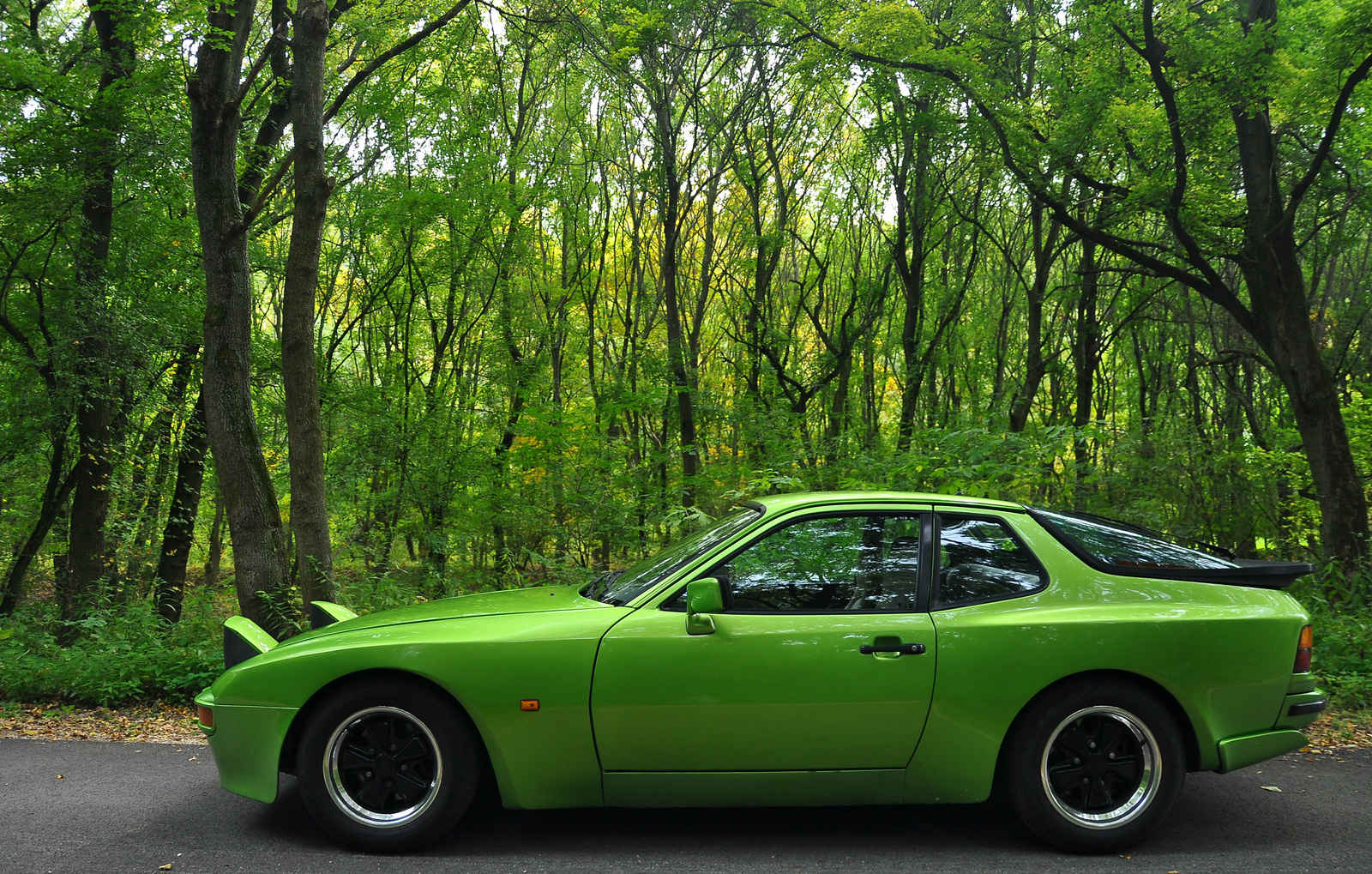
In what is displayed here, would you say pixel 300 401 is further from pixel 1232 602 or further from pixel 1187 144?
pixel 1187 144

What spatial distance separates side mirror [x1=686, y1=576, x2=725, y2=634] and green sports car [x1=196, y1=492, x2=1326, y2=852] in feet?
0.06

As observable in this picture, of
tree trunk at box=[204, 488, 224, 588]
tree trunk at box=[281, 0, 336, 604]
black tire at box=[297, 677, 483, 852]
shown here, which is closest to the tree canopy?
tree trunk at box=[281, 0, 336, 604]

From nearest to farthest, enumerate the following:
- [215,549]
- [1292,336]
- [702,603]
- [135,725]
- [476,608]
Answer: [702,603] → [476,608] → [135,725] → [1292,336] → [215,549]

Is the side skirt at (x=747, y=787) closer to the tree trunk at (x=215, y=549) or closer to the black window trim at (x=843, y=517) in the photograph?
the black window trim at (x=843, y=517)

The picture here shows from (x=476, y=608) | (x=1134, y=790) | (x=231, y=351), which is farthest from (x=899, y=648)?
(x=231, y=351)

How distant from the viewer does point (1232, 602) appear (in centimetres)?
344

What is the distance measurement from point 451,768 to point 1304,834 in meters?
3.69

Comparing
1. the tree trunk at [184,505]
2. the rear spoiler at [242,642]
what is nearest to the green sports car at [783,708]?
the rear spoiler at [242,642]

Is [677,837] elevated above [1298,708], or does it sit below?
below

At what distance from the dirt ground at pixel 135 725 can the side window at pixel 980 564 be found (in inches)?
108

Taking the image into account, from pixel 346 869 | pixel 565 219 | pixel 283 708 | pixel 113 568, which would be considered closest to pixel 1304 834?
pixel 346 869

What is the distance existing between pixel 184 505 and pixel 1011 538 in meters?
12.0

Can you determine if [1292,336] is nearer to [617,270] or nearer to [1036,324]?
[1036,324]

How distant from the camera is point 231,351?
23.3ft
